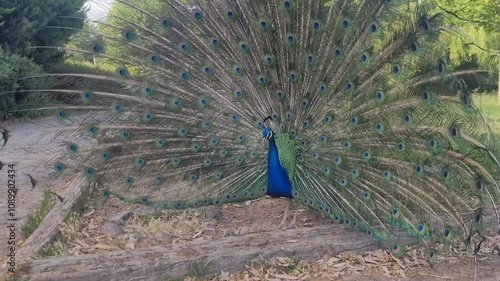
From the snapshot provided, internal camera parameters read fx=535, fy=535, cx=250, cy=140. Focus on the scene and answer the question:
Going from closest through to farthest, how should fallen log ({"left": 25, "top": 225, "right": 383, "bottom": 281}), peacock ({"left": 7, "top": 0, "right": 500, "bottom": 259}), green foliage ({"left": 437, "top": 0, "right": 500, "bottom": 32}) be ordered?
fallen log ({"left": 25, "top": 225, "right": 383, "bottom": 281})
peacock ({"left": 7, "top": 0, "right": 500, "bottom": 259})
green foliage ({"left": 437, "top": 0, "right": 500, "bottom": 32})

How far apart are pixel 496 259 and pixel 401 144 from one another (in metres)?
1.52

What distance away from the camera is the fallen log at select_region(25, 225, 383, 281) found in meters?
3.86

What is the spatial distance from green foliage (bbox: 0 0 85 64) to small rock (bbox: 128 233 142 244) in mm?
6692

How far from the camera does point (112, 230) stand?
16.6 feet

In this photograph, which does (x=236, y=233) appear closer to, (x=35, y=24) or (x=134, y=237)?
(x=134, y=237)

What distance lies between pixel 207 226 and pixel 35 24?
7841mm

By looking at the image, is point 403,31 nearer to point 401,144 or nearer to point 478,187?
point 401,144

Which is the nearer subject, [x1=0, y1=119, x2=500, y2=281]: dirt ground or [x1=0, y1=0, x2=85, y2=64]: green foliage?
[x1=0, y1=119, x2=500, y2=281]: dirt ground

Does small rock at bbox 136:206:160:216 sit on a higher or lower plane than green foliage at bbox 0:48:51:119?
lower

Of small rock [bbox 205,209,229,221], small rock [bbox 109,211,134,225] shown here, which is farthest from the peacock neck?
small rock [bbox 109,211,134,225]

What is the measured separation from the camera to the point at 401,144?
4281mm

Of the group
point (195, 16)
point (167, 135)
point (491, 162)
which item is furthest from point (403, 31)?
point (167, 135)

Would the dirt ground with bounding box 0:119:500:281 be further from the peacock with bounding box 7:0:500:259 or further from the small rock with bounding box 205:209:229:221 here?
the peacock with bounding box 7:0:500:259

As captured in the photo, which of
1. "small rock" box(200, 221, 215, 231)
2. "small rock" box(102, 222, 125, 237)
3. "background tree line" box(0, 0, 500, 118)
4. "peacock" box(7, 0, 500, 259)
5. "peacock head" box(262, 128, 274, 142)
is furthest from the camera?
"background tree line" box(0, 0, 500, 118)
